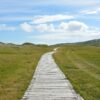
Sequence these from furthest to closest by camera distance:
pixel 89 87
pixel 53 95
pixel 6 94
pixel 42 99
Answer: pixel 89 87 < pixel 6 94 < pixel 53 95 < pixel 42 99

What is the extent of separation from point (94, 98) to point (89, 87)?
3.51 m

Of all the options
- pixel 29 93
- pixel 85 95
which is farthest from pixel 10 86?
pixel 85 95

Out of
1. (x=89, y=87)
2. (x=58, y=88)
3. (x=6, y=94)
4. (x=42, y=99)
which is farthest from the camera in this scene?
(x=89, y=87)

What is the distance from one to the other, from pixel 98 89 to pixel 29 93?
369 centimetres

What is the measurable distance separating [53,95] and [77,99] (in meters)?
1.24

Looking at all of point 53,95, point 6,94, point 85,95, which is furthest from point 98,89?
point 6,94

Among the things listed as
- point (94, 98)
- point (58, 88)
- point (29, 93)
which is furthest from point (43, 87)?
point (94, 98)

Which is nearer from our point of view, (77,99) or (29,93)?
(77,99)

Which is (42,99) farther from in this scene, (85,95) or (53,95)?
(85,95)

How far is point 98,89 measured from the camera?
17.7 meters

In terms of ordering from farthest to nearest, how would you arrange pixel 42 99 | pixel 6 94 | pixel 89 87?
pixel 89 87, pixel 6 94, pixel 42 99

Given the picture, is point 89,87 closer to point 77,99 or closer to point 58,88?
point 58,88

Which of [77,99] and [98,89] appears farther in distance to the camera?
[98,89]

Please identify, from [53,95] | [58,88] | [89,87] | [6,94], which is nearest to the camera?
[53,95]
